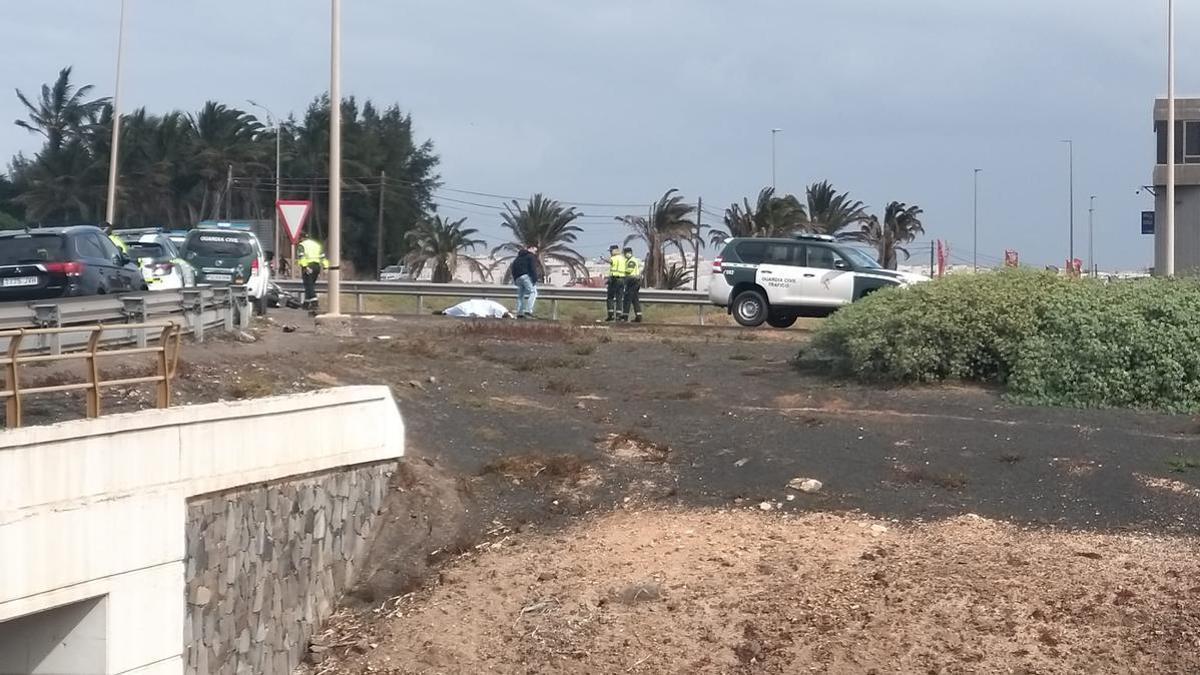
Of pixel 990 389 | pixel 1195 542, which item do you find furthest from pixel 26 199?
pixel 1195 542

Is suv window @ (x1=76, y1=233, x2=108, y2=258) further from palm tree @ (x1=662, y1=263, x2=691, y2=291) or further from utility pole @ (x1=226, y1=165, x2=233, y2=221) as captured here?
utility pole @ (x1=226, y1=165, x2=233, y2=221)

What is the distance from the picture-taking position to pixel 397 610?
39.9 feet

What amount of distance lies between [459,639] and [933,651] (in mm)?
3586

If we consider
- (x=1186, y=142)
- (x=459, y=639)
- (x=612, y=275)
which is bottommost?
(x=459, y=639)

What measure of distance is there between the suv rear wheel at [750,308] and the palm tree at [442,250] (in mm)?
34727

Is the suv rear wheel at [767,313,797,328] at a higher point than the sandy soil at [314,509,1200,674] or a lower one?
higher

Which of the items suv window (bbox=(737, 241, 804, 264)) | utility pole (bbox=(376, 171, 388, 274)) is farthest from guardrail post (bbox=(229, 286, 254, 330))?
utility pole (bbox=(376, 171, 388, 274))

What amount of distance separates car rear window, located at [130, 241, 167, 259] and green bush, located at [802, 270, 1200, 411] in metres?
13.0

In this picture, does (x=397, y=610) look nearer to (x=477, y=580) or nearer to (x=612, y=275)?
(x=477, y=580)

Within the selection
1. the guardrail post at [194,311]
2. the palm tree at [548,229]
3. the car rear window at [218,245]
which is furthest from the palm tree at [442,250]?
the guardrail post at [194,311]

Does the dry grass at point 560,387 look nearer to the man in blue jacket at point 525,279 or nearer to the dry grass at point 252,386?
the dry grass at point 252,386

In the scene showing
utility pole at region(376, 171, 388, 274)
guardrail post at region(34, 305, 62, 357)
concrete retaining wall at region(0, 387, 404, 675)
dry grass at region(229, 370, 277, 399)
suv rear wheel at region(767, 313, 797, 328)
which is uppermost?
utility pole at region(376, 171, 388, 274)

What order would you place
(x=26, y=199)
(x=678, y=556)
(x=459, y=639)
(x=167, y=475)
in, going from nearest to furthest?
(x=167, y=475) → (x=459, y=639) → (x=678, y=556) → (x=26, y=199)

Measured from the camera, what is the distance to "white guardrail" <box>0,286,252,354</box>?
14398 millimetres
